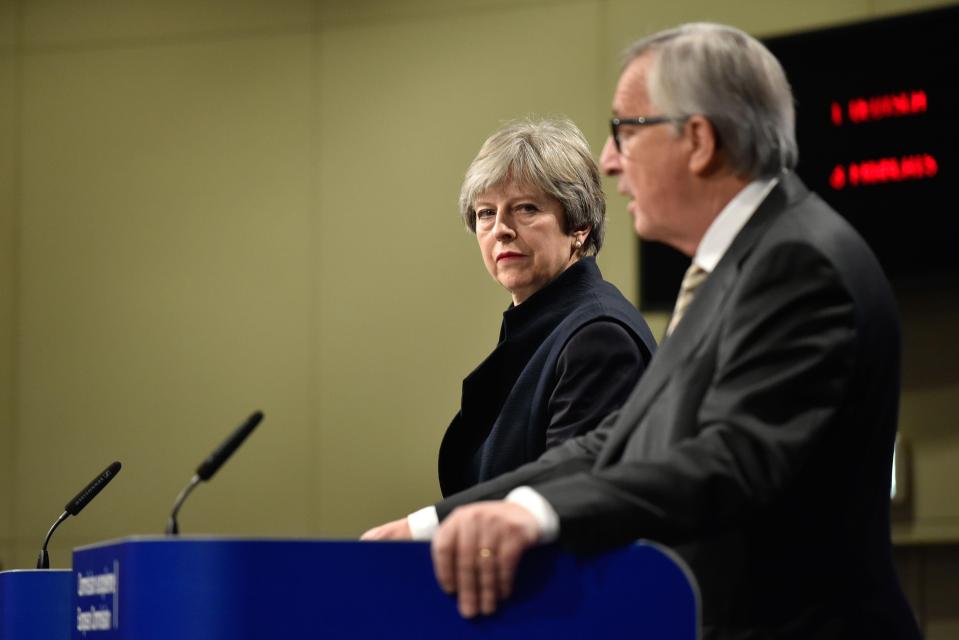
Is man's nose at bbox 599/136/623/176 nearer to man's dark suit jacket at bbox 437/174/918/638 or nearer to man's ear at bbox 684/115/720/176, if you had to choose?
man's ear at bbox 684/115/720/176

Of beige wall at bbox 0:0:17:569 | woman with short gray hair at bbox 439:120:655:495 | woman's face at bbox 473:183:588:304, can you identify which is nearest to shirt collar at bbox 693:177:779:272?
woman with short gray hair at bbox 439:120:655:495

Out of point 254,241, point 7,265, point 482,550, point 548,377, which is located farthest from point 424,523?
point 7,265

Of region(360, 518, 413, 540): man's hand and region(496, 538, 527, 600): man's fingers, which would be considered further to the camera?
region(360, 518, 413, 540): man's hand

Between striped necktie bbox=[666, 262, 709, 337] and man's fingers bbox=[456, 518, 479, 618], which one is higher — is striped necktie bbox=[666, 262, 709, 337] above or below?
above

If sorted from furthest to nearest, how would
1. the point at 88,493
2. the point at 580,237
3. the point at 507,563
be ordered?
1. the point at 580,237
2. the point at 88,493
3. the point at 507,563

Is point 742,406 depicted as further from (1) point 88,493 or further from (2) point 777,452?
(1) point 88,493

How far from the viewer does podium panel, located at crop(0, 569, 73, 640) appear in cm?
225

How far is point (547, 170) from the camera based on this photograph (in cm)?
268

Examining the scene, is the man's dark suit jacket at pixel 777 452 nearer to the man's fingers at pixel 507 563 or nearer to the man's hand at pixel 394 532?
the man's fingers at pixel 507 563

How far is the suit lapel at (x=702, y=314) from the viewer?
1.63 meters

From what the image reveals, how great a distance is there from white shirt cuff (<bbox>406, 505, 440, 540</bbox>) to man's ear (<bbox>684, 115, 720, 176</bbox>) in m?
0.65

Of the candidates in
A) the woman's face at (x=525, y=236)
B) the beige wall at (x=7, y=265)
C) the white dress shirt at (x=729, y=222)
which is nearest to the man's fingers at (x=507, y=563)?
the white dress shirt at (x=729, y=222)

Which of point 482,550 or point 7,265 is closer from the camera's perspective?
point 482,550

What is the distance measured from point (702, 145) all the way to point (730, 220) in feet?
0.32
